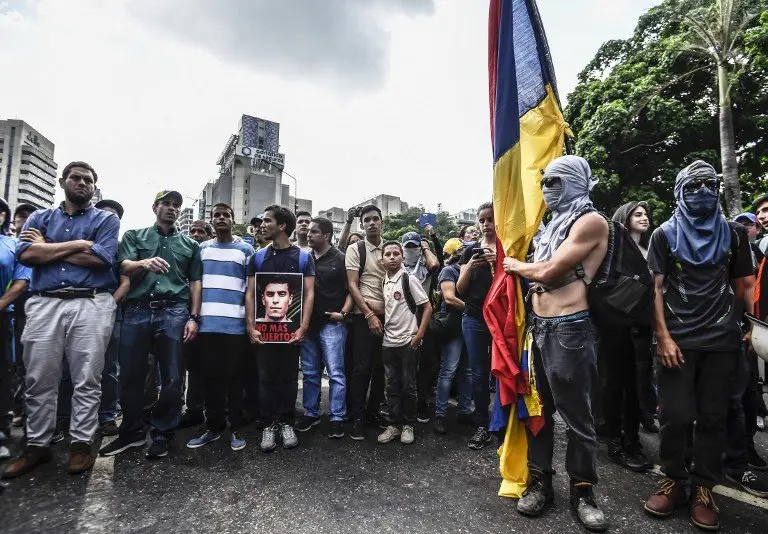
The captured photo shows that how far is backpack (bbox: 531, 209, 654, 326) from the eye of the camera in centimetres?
241

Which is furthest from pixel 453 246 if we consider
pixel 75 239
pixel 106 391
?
pixel 106 391

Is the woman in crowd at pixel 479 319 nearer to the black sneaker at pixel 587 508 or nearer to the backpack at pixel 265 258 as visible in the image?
the black sneaker at pixel 587 508

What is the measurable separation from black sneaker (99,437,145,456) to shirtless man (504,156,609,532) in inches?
124

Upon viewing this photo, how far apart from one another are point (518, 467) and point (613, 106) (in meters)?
13.8

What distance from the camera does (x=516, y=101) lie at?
314 centimetres

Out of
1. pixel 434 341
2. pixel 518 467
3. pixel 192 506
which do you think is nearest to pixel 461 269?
pixel 434 341

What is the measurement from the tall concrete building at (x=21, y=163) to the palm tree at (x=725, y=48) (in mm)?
110601

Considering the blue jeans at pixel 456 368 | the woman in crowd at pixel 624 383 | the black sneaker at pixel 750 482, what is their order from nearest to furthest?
the black sneaker at pixel 750 482 → the woman in crowd at pixel 624 383 → the blue jeans at pixel 456 368

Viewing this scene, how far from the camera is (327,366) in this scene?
4117mm

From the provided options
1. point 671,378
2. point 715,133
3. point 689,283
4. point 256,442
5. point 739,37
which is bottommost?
point 256,442

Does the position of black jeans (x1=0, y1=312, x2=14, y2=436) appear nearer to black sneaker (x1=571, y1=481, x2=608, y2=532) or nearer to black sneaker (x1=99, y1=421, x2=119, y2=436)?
black sneaker (x1=99, y1=421, x2=119, y2=436)

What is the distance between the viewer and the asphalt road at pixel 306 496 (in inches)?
94.6

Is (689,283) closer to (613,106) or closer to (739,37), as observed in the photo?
(613,106)

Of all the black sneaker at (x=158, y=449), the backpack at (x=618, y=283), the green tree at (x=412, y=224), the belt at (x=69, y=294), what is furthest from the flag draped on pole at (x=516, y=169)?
the green tree at (x=412, y=224)
